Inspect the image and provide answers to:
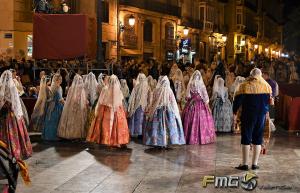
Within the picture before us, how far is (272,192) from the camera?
336 inches

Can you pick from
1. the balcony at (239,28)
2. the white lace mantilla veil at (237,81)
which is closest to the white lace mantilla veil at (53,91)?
the white lace mantilla veil at (237,81)

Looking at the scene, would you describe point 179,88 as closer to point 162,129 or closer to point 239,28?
point 162,129

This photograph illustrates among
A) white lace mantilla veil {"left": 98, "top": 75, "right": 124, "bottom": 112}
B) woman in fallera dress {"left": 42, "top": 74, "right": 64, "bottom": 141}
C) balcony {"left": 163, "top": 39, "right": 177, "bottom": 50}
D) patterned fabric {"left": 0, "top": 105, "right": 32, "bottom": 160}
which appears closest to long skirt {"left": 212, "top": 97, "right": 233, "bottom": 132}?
white lace mantilla veil {"left": 98, "top": 75, "right": 124, "bottom": 112}

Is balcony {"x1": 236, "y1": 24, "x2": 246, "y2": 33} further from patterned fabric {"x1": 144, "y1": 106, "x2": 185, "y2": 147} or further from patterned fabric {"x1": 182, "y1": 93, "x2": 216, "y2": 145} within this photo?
patterned fabric {"x1": 144, "y1": 106, "x2": 185, "y2": 147}

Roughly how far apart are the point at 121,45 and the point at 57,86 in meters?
20.0

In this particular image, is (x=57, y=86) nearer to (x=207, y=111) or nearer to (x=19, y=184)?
(x=207, y=111)

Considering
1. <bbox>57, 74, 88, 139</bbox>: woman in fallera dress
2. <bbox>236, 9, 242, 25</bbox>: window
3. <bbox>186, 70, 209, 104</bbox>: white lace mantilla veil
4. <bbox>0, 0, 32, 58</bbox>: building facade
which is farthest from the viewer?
<bbox>236, 9, 242, 25</bbox>: window

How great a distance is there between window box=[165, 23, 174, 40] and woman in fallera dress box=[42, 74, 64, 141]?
2794 cm

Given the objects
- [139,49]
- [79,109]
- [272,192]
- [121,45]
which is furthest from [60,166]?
[139,49]

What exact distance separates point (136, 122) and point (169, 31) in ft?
93.4

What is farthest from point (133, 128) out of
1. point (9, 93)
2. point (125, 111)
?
point (9, 93)

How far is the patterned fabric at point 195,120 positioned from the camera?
1288cm

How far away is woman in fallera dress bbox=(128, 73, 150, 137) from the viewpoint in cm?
1327

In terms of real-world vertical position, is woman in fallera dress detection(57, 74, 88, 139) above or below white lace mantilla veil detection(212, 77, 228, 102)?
below
